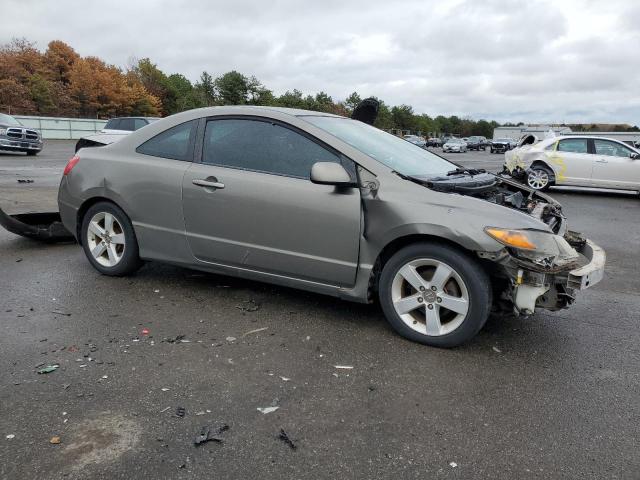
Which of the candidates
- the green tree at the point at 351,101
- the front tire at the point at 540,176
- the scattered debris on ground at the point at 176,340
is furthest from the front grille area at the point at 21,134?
the green tree at the point at 351,101

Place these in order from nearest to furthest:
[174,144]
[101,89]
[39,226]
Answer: [174,144] < [39,226] < [101,89]

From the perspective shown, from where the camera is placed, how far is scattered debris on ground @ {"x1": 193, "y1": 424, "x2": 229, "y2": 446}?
95.6 inches

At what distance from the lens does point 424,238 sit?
3.49m

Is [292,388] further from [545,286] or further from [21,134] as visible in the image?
[21,134]

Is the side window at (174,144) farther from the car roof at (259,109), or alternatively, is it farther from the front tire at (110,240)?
the front tire at (110,240)

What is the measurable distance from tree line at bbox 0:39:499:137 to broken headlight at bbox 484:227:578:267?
52.8 meters

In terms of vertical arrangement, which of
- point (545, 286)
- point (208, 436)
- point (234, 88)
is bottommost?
point (208, 436)

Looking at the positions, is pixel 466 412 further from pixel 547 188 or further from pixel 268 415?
pixel 547 188

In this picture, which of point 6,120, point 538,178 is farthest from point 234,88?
point 538,178

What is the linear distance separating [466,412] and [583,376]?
96cm

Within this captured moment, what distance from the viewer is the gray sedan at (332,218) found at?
131 inches

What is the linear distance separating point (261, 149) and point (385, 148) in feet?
3.31

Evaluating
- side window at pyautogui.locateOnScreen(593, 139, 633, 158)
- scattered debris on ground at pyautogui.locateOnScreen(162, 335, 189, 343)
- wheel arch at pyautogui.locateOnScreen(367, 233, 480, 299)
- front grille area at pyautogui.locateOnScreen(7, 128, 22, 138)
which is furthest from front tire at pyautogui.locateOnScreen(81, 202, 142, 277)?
front grille area at pyautogui.locateOnScreen(7, 128, 22, 138)

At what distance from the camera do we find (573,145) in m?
13.1
